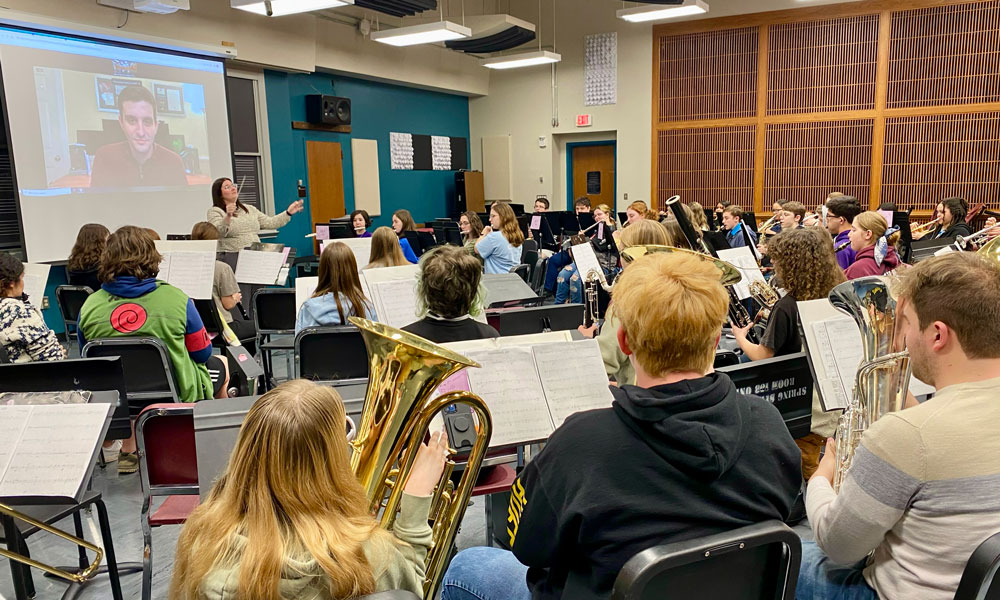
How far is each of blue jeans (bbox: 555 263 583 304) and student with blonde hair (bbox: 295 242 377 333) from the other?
8.39ft

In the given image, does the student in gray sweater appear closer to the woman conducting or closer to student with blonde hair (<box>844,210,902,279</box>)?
student with blonde hair (<box>844,210,902,279</box>)

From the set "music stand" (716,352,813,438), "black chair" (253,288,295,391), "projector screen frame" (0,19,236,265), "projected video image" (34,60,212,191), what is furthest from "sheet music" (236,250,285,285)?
"music stand" (716,352,813,438)

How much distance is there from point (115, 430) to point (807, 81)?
34.3ft

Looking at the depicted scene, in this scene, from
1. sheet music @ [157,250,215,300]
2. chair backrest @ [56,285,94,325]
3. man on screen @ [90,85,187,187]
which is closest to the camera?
sheet music @ [157,250,215,300]

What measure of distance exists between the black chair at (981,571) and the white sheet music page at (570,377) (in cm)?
105

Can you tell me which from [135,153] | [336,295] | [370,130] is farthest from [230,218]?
[370,130]

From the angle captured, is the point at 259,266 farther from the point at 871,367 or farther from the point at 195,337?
the point at 871,367

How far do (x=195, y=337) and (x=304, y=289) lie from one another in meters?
0.67

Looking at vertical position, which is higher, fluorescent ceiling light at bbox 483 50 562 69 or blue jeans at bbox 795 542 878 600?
fluorescent ceiling light at bbox 483 50 562 69

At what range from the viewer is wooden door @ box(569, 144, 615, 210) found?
12094 millimetres

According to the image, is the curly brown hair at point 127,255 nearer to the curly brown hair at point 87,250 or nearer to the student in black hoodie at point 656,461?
the curly brown hair at point 87,250

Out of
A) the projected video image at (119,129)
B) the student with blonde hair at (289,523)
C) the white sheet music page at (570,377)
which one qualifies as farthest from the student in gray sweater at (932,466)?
the projected video image at (119,129)

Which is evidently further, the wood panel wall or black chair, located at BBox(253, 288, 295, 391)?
the wood panel wall

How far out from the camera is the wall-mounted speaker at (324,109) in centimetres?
Result: 931
